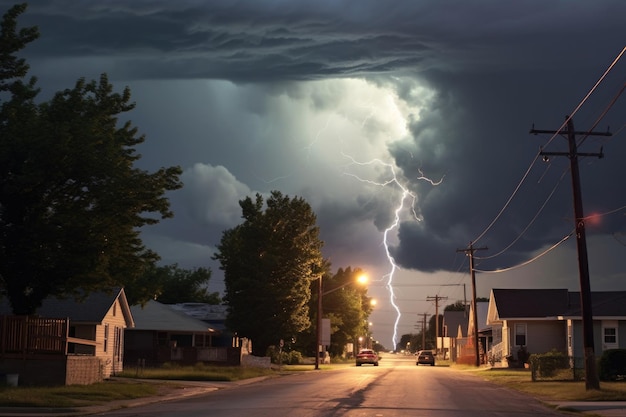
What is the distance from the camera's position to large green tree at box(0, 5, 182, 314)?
2961cm

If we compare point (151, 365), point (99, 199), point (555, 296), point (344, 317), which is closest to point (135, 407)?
point (99, 199)

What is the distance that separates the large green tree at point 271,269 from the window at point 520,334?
651 inches

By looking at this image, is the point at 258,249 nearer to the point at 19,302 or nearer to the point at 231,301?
the point at 231,301

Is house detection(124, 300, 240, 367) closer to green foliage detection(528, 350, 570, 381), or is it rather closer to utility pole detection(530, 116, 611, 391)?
green foliage detection(528, 350, 570, 381)

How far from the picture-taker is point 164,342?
61.8 meters

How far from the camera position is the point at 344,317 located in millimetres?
98188

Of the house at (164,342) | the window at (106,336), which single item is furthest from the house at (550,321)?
the window at (106,336)

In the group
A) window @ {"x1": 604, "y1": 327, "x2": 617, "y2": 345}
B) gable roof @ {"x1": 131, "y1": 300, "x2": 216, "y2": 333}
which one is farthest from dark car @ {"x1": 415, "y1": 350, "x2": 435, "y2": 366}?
window @ {"x1": 604, "y1": 327, "x2": 617, "y2": 345}

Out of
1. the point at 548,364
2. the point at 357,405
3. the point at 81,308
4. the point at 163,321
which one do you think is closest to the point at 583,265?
the point at 548,364

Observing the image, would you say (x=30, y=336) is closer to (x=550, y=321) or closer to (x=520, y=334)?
(x=520, y=334)

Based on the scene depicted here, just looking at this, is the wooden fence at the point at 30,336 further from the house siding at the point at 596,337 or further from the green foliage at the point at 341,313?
the green foliage at the point at 341,313

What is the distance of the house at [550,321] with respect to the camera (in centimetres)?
5156

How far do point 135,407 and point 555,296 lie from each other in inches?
1840

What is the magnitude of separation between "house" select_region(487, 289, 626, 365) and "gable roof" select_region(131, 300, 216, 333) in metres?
23.1
